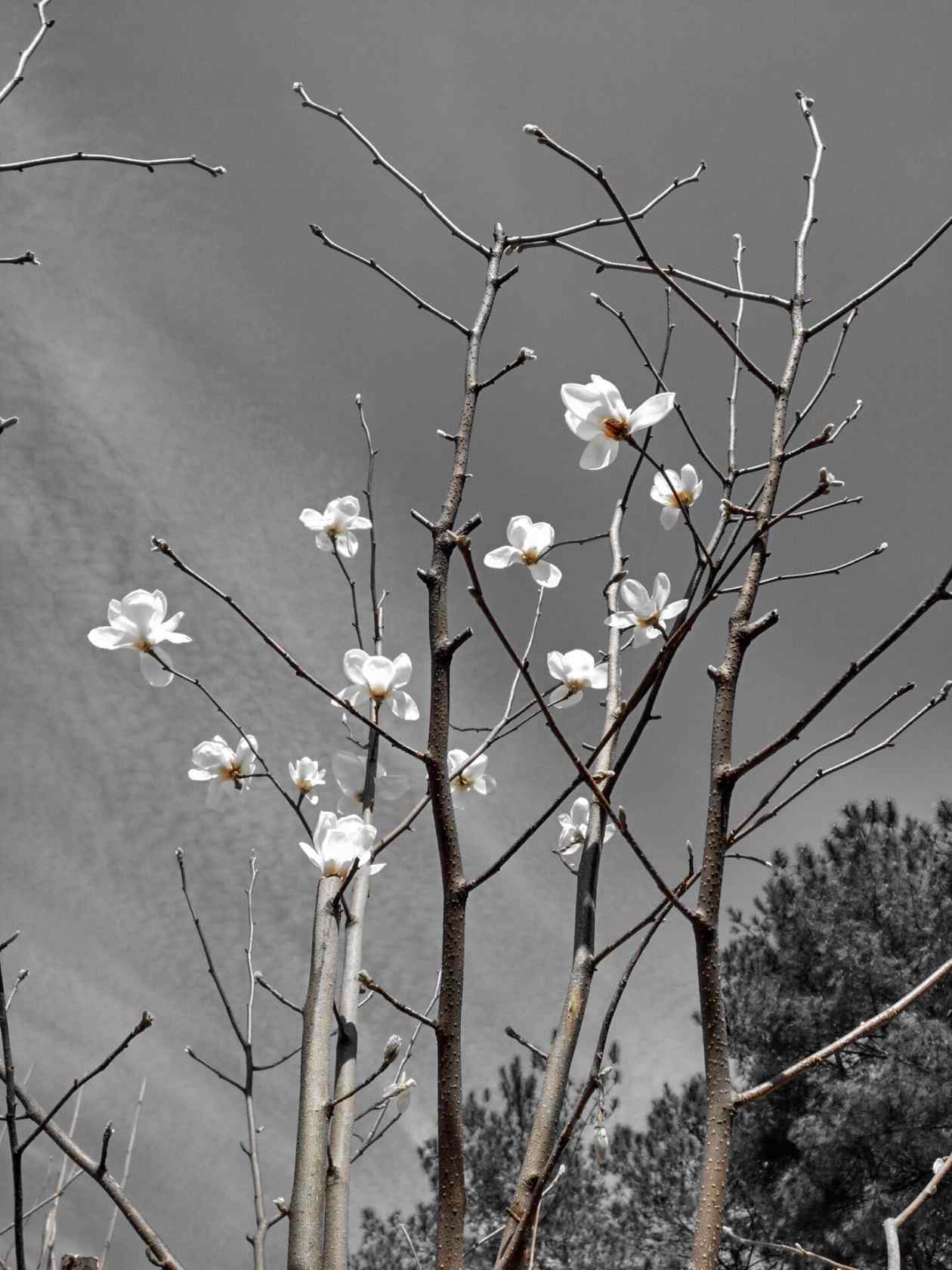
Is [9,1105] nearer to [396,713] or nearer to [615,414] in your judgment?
[396,713]

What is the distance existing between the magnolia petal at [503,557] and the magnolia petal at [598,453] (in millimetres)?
396

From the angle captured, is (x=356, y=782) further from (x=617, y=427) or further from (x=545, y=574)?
(x=617, y=427)

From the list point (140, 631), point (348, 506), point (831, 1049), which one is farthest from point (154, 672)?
point (831, 1049)

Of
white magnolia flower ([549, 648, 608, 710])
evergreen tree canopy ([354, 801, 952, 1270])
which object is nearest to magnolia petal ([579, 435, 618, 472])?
white magnolia flower ([549, 648, 608, 710])

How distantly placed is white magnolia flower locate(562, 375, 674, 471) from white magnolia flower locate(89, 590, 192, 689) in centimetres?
58

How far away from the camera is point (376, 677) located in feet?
3.84

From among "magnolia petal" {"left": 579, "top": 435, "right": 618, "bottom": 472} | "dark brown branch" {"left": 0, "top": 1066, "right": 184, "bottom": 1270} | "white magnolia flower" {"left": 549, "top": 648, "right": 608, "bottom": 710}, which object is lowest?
"dark brown branch" {"left": 0, "top": 1066, "right": 184, "bottom": 1270}

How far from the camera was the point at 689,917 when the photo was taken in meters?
0.58

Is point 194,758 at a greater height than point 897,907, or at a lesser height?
lesser

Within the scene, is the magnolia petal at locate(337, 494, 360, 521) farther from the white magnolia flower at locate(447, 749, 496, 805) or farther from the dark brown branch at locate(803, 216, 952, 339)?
the dark brown branch at locate(803, 216, 952, 339)

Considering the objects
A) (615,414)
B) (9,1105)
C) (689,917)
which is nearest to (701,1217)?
(689,917)

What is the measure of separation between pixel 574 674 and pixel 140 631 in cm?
55

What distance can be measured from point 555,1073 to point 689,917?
24 centimetres

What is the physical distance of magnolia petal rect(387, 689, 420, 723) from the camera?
1.18 meters
